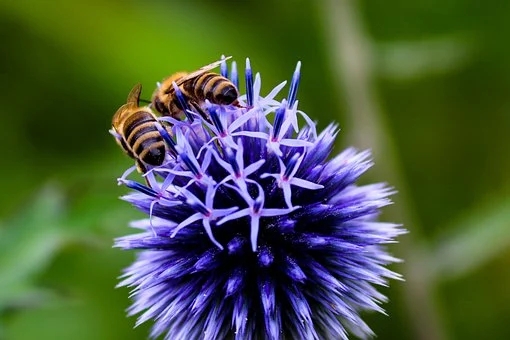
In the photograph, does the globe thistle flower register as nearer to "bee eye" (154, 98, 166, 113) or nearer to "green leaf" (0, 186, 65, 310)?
"bee eye" (154, 98, 166, 113)

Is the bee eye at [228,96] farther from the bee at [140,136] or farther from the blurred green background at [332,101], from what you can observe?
the blurred green background at [332,101]

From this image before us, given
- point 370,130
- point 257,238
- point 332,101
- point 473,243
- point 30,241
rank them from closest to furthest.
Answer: point 257,238
point 30,241
point 473,243
point 370,130
point 332,101

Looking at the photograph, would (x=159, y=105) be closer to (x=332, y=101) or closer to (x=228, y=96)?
(x=228, y=96)

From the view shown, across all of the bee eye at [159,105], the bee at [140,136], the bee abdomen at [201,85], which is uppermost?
the bee eye at [159,105]

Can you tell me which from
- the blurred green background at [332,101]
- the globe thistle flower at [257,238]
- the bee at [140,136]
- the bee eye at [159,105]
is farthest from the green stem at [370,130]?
the bee at [140,136]

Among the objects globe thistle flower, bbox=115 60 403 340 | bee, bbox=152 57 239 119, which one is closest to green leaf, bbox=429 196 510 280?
globe thistle flower, bbox=115 60 403 340

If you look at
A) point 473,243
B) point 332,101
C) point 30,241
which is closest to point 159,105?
point 30,241
